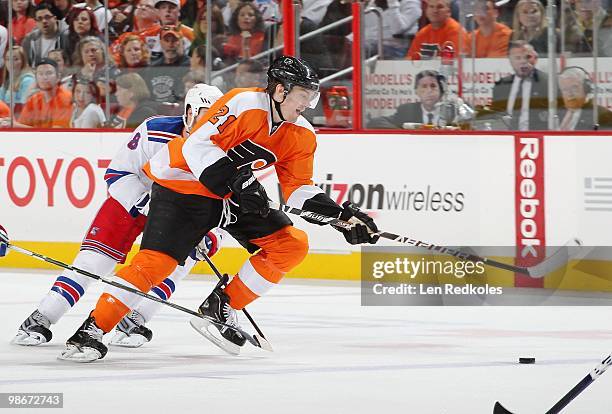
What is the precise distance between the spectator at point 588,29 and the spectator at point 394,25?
0.84 m

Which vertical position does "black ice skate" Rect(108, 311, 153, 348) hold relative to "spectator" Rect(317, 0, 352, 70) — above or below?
below

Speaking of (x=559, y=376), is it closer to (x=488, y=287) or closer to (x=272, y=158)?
(x=272, y=158)

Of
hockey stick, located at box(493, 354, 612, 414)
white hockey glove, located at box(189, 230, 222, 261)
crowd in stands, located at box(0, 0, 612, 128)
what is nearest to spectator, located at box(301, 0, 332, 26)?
crowd in stands, located at box(0, 0, 612, 128)

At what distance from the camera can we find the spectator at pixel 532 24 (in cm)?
731

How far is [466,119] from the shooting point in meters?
7.61

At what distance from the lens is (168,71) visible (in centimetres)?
847

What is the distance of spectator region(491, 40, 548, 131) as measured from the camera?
738 cm

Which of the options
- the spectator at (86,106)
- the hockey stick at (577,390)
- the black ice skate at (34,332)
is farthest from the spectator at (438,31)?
the hockey stick at (577,390)

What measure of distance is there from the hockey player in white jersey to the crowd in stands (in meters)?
2.24

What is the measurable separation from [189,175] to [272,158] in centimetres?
31

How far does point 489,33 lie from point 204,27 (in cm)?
173

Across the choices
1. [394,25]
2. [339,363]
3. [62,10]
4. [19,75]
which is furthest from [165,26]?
[339,363]

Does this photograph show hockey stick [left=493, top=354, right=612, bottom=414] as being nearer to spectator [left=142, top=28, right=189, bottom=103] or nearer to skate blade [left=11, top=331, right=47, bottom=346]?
skate blade [left=11, top=331, right=47, bottom=346]

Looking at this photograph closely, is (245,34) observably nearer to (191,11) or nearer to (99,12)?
(191,11)
